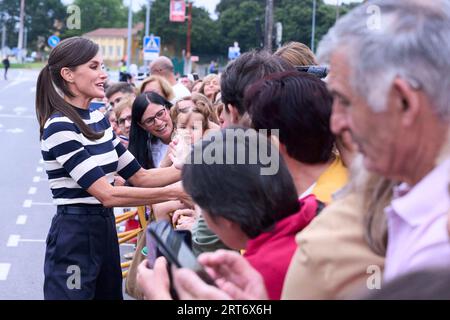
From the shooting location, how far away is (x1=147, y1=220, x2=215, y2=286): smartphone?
1957 millimetres

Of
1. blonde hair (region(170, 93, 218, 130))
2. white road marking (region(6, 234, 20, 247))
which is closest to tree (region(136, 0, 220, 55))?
white road marking (region(6, 234, 20, 247))

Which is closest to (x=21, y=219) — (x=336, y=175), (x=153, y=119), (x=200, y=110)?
(x=153, y=119)

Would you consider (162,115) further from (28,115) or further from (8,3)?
(8,3)

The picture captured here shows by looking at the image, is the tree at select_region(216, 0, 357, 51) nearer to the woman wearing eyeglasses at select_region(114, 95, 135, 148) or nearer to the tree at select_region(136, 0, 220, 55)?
the tree at select_region(136, 0, 220, 55)

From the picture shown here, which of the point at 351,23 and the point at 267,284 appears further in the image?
the point at 267,284

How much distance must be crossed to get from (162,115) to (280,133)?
142 inches

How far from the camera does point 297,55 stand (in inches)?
204

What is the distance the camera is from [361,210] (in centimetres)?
182

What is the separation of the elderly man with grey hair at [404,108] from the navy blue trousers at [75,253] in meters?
2.79

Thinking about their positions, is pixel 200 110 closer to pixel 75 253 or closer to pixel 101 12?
pixel 75 253

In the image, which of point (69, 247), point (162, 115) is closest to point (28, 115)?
point (162, 115)

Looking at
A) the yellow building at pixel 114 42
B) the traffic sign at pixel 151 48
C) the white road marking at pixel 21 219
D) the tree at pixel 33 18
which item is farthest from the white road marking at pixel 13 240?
the tree at pixel 33 18

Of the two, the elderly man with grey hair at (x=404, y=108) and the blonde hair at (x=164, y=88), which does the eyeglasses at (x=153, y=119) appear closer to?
the blonde hair at (x=164, y=88)

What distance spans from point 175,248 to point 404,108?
684 millimetres
